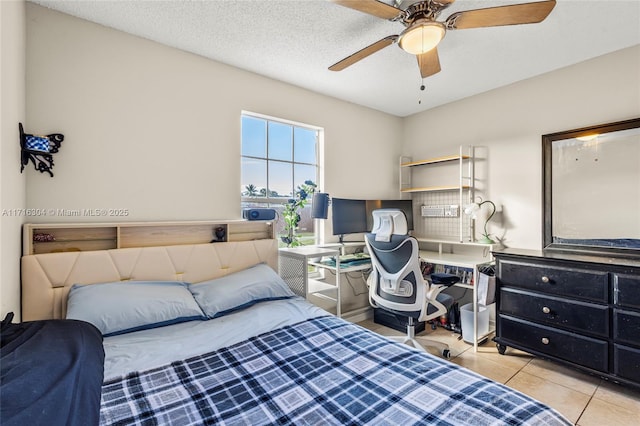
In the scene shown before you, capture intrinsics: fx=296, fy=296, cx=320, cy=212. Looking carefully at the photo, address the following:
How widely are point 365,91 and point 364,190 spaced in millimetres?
1181

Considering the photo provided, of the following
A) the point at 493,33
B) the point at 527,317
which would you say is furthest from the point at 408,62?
the point at 527,317

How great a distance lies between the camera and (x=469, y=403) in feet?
3.54

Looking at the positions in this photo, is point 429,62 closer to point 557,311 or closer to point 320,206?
point 320,206

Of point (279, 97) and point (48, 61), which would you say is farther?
point (279, 97)

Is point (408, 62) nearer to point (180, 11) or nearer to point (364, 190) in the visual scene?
point (364, 190)

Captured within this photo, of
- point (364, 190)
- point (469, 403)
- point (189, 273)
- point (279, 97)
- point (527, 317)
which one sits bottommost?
point (527, 317)

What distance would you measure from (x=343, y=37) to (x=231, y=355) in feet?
7.48

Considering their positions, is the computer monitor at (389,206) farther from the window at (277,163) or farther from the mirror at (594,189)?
the mirror at (594,189)

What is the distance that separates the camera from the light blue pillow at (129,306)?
5.49 ft

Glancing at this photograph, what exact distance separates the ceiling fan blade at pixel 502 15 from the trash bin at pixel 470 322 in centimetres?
246

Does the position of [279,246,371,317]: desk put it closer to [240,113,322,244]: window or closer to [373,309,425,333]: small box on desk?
[240,113,322,244]: window

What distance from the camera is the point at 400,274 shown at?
8.03 ft

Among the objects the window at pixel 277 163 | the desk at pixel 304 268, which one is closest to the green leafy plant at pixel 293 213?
the window at pixel 277 163

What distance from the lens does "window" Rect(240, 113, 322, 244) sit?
9.71 feet
